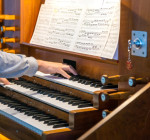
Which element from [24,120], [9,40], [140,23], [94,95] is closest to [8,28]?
[9,40]

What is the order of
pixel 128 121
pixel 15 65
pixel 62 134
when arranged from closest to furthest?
pixel 128 121, pixel 62 134, pixel 15 65

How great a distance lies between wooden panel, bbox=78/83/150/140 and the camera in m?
2.43

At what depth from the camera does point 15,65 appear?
10.4 feet

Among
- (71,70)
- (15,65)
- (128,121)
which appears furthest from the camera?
(71,70)

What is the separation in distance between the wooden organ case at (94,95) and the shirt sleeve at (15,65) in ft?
1.07

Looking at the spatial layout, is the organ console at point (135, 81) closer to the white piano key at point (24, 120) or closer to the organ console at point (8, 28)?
the white piano key at point (24, 120)

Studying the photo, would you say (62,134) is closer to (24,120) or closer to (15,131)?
(24,120)

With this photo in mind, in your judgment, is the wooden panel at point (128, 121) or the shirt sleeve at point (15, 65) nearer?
the wooden panel at point (128, 121)

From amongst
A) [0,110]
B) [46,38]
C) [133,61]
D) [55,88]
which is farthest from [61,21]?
[133,61]

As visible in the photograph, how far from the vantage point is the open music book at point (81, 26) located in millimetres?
3307

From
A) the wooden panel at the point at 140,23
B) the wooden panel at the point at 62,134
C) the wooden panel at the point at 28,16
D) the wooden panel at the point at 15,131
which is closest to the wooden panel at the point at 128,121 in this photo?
the wooden panel at the point at 140,23

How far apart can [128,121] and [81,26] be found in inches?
53.3

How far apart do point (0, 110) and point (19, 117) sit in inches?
13.3

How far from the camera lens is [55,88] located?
3592 millimetres
